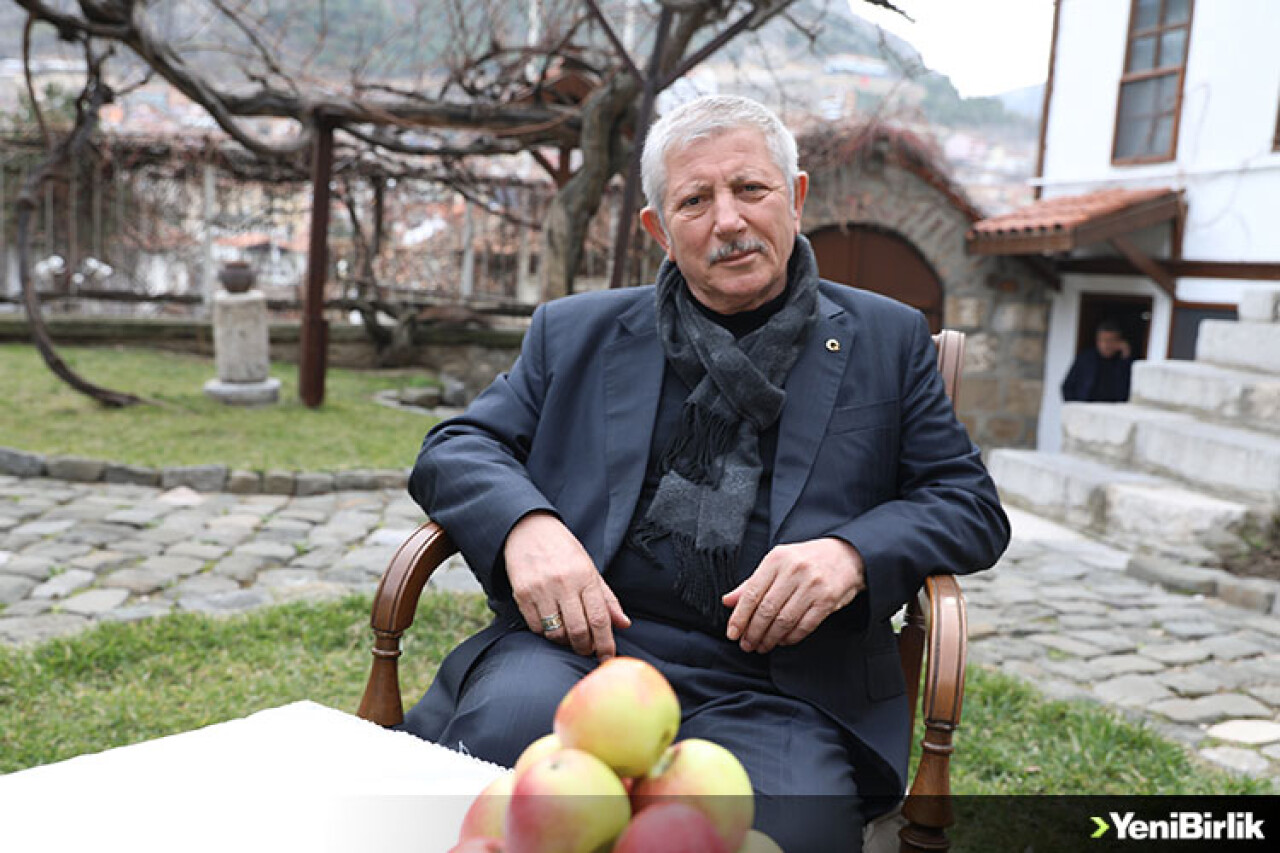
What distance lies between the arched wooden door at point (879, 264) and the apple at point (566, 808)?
10.6 m

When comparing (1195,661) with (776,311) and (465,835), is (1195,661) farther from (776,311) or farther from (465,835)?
(465,835)

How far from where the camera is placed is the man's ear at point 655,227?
95.7 inches

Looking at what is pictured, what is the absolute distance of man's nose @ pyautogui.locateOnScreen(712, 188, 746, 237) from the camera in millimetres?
2225

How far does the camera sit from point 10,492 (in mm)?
6035

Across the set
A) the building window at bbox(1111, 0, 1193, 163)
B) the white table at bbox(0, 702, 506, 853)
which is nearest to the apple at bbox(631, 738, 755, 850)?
the white table at bbox(0, 702, 506, 853)

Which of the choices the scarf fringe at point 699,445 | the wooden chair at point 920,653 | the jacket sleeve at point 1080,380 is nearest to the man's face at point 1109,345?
the jacket sleeve at point 1080,380

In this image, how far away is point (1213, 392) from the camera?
7051mm

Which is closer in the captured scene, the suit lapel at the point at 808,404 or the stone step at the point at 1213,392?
the suit lapel at the point at 808,404

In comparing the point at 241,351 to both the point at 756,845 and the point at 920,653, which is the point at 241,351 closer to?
the point at 920,653

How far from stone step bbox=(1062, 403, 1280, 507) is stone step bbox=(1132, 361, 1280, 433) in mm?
84

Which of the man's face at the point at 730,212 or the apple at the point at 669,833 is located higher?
the man's face at the point at 730,212

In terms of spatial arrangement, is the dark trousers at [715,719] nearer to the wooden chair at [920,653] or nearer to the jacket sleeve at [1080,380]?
the wooden chair at [920,653]

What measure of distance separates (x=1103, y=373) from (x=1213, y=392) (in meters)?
2.83

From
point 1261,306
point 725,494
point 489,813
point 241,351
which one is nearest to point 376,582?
point 725,494
